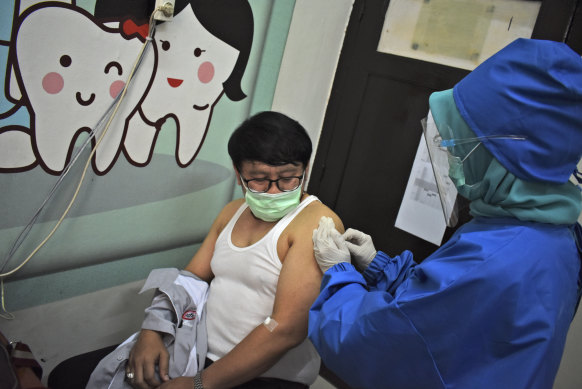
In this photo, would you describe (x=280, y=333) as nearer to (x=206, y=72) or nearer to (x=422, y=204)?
(x=422, y=204)

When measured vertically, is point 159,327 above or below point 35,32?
below

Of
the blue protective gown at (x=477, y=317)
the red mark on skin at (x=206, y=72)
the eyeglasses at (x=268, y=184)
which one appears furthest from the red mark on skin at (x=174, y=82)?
the blue protective gown at (x=477, y=317)

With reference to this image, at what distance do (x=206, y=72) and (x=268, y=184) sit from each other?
2.23ft

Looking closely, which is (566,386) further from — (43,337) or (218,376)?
(43,337)

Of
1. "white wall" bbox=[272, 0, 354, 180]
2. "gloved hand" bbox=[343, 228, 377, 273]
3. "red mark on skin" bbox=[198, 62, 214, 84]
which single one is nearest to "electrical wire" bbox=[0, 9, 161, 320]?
"red mark on skin" bbox=[198, 62, 214, 84]

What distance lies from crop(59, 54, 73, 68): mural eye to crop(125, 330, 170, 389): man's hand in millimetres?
944

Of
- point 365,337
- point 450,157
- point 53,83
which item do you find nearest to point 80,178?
point 53,83

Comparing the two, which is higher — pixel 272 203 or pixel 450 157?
pixel 450 157

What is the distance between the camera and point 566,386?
1.66m

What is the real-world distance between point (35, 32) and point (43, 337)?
1.13m

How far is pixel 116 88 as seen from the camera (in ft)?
5.28

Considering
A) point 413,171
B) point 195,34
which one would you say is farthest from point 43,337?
point 413,171

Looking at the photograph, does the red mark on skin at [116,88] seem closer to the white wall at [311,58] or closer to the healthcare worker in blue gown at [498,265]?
the white wall at [311,58]

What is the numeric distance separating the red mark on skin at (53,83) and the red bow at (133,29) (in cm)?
29
